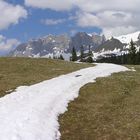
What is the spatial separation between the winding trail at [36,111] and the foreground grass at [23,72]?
5.45 metres

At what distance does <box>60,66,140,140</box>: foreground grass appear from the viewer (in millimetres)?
26719

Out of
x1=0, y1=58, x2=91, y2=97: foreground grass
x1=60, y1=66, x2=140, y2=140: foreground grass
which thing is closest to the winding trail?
x1=60, y1=66, x2=140, y2=140: foreground grass

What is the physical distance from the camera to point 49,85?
43.7 m

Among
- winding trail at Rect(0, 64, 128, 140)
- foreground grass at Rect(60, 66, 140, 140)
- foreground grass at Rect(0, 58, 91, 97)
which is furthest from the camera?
foreground grass at Rect(0, 58, 91, 97)

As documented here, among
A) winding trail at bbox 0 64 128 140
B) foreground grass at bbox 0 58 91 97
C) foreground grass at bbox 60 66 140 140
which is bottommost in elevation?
foreground grass at bbox 60 66 140 140

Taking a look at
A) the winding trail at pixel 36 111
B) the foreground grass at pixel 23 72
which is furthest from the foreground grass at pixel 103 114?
the foreground grass at pixel 23 72

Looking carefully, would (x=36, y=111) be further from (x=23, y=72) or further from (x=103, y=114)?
(x=23, y=72)

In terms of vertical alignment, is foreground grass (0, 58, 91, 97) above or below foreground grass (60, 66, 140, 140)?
above

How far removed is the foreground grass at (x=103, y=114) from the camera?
26719 mm

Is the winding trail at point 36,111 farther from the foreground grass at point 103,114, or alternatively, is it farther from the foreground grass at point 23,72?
the foreground grass at point 23,72

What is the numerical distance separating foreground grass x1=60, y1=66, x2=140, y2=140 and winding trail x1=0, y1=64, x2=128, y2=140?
86 centimetres

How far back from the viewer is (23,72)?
59875 millimetres

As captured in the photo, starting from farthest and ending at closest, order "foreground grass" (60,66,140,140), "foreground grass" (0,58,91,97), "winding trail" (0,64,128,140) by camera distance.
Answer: "foreground grass" (0,58,91,97) < "foreground grass" (60,66,140,140) < "winding trail" (0,64,128,140)

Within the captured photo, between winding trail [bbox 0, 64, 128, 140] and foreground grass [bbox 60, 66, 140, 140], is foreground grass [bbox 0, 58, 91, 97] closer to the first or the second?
winding trail [bbox 0, 64, 128, 140]
